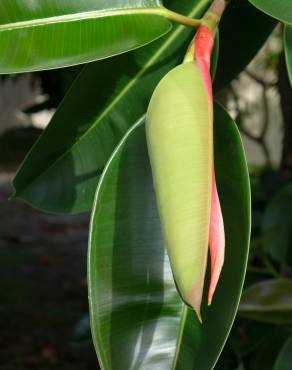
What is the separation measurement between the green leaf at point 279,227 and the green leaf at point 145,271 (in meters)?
0.66

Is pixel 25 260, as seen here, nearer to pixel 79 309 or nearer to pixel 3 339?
pixel 79 309

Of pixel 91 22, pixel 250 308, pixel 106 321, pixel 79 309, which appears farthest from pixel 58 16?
pixel 79 309

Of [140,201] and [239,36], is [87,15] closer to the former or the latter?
[140,201]

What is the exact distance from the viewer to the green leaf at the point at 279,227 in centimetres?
135

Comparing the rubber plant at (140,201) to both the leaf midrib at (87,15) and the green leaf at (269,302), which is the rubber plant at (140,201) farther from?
the green leaf at (269,302)

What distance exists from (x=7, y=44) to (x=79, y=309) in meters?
2.90

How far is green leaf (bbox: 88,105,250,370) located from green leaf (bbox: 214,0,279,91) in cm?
22

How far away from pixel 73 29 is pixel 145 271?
25 cm

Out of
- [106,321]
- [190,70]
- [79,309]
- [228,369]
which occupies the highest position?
[190,70]

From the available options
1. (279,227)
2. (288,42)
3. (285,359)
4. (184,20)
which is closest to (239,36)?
(288,42)

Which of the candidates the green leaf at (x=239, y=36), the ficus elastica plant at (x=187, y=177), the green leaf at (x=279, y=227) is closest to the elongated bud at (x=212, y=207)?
the ficus elastica plant at (x=187, y=177)

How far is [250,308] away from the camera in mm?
952

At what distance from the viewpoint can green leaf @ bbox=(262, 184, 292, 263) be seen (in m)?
1.35

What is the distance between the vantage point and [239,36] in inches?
35.6
